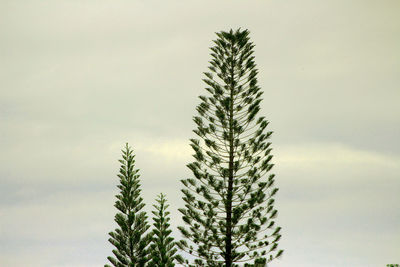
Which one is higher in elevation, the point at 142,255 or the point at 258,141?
the point at 258,141

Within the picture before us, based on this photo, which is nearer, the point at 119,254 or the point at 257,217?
the point at 257,217

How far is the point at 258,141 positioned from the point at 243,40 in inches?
188

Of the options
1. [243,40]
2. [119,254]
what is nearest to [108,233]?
[119,254]

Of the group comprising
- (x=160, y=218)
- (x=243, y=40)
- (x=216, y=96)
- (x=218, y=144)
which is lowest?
(x=160, y=218)

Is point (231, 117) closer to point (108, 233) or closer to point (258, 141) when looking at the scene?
point (258, 141)

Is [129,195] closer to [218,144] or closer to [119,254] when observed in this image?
[119,254]

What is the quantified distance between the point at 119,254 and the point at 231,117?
27.2ft

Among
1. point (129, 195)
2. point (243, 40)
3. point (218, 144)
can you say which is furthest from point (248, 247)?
point (243, 40)

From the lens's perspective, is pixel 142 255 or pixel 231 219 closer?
pixel 231 219

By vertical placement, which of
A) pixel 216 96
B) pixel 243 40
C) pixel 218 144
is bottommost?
pixel 218 144

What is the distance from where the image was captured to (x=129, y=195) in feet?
101

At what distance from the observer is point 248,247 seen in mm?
27797

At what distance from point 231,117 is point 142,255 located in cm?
771

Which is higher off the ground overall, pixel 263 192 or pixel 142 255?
pixel 263 192
